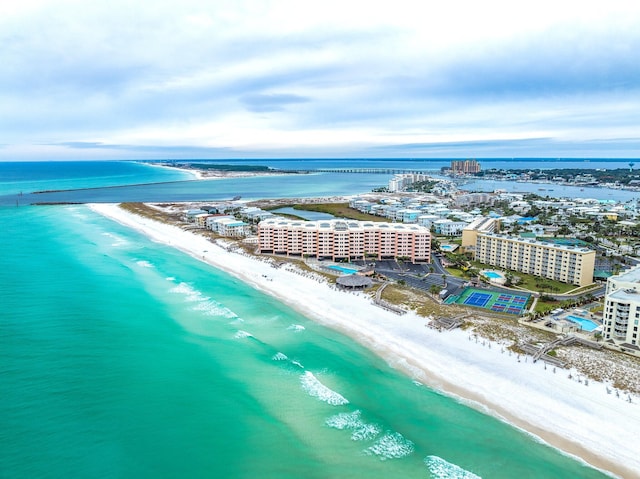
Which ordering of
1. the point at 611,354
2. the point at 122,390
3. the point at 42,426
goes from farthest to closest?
1. the point at 611,354
2. the point at 122,390
3. the point at 42,426

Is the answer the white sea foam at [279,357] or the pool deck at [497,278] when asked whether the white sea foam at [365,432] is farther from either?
the pool deck at [497,278]

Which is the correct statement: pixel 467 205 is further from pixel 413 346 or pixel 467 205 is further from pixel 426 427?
pixel 426 427

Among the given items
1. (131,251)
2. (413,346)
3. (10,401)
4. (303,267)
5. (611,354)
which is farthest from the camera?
(131,251)

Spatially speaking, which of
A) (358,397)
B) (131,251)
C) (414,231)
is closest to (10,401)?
(358,397)

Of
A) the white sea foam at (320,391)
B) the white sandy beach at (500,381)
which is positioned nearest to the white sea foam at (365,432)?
the white sea foam at (320,391)

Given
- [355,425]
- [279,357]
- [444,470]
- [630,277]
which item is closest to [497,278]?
[630,277]

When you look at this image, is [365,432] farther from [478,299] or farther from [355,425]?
[478,299]
